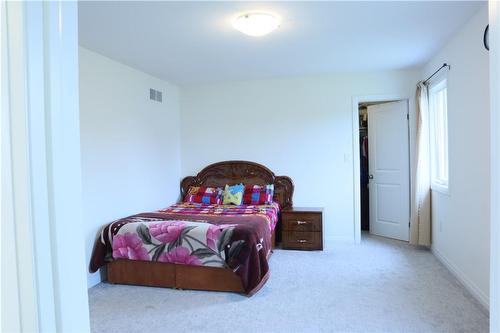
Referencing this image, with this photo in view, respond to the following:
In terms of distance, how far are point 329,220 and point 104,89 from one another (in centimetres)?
346

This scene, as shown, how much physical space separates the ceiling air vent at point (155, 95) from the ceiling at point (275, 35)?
0.28 meters

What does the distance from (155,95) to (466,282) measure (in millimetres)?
4262

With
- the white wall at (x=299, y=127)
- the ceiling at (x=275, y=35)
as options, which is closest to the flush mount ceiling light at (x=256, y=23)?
the ceiling at (x=275, y=35)

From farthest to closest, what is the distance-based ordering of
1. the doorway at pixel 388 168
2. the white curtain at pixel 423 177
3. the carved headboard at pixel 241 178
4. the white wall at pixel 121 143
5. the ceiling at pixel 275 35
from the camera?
the carved headboard at pixel 241 178 → the doorway at pixel 388 168 → the white curtain at pixel 423 177 → the white wall at pixel 121 143 → the ceiling at pixel 275 35

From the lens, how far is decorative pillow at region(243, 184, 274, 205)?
469 cm

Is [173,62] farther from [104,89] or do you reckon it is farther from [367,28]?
[367,28]

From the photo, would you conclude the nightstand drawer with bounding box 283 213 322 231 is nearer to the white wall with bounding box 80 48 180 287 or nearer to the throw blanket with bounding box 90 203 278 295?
the throw blanket with bounding box 90 203 278 295

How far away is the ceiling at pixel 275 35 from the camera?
2.56m

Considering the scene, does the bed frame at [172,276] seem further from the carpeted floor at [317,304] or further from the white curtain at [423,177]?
the white curtain at [423,177]

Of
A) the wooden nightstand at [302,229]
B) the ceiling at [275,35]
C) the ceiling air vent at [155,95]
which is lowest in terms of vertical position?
the wooden nightstand at [302,229]

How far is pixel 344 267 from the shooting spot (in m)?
3.71
